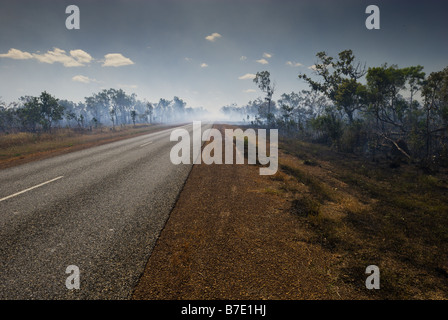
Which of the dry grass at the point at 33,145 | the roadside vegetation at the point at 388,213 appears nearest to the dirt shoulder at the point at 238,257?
the roadside vegetation at the point at 388,213

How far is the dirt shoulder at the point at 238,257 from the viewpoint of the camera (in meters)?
2.58

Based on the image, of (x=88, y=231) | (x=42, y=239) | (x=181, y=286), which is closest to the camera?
(x=181, y=286)

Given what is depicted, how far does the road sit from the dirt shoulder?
1.30 feet

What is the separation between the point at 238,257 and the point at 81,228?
3219mm

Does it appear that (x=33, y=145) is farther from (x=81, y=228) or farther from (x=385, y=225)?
(x=385, y=225)

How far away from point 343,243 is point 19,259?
18.3 ft

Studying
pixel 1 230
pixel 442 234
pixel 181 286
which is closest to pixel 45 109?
pixel 1 230

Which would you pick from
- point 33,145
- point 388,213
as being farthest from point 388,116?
point 33,145

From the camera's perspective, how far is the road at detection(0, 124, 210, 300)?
260 cm

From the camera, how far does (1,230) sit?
148 inches

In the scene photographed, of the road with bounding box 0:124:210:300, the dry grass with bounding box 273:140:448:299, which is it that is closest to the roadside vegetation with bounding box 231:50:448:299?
the dry grass with bounding box 273:140:448:299

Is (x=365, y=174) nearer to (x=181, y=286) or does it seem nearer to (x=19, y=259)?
(x=181, y=286)

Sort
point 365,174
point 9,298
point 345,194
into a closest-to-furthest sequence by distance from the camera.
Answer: point 9,298 → point 345,194 → point 365,174
